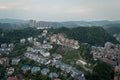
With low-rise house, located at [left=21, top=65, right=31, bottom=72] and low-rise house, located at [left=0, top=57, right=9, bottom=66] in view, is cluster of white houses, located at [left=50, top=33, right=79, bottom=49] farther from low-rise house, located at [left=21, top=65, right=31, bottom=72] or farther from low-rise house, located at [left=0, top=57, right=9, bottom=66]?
low-rise house, located at [left=0, top=57, right=9, bottom=66]

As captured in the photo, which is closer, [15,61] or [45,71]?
[45,71]

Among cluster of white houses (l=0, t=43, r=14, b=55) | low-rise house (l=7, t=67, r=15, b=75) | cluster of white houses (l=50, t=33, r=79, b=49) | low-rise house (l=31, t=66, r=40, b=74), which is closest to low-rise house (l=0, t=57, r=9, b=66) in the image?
low-rise house (l=7, t=67, r=15, b=75)

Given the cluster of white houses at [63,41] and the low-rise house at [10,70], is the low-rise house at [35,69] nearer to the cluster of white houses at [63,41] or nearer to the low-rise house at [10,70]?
the low-rise house at [10,70]

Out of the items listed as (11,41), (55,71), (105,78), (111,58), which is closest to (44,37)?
(11,41)

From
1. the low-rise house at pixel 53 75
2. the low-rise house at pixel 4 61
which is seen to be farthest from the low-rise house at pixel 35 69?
the low-rise house at pixel 4 61

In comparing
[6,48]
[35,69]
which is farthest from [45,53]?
[6,48]

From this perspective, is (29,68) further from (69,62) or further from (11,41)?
(11,41)

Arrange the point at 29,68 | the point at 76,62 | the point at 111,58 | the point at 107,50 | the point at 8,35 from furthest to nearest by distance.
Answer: the point at 8,35, the point at 107,50, the point at 111,58, the point at 76,62, the point at 29,68

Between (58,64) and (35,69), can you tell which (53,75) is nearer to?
(35,69)
